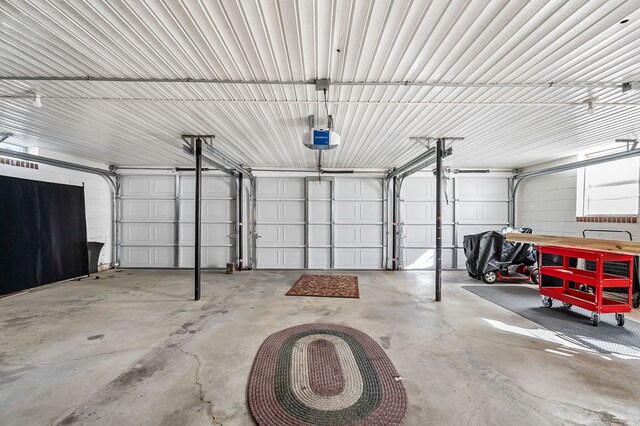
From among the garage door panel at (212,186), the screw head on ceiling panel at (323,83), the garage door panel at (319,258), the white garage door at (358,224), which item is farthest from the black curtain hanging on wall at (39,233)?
the white garage door at (358,224)

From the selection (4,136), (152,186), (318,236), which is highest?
(4,136)

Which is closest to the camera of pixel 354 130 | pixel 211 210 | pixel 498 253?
pixel 354 130

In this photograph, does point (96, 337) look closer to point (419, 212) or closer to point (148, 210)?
point (148, 210)

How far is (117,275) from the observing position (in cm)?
666

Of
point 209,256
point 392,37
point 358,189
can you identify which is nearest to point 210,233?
point 209,256

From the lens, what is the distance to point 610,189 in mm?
5422

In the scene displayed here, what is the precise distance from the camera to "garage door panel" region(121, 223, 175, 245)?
7.57m

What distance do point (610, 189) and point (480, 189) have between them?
8.72 feet

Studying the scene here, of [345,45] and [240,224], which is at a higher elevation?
[345,45]

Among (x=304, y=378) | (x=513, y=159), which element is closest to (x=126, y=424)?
(x=304, y=378)

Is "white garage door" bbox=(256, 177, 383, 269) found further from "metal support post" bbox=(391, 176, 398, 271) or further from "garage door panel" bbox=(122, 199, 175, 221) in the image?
"garage door panel" bbox=(122, 199, 175, 221)

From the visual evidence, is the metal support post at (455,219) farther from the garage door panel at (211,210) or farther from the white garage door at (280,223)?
the garage door panel at (211,210)

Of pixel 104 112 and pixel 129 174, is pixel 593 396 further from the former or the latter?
pixel 129 174

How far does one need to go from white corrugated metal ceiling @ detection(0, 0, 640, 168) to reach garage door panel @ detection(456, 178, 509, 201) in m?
2.88
